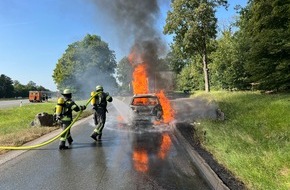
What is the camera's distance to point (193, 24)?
44125 mm

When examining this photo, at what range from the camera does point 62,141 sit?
10.7m

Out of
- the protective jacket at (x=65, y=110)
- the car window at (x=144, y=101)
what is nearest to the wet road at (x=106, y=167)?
the protective jacket at (x=65, y=110)

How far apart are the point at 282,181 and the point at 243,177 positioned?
0.71m

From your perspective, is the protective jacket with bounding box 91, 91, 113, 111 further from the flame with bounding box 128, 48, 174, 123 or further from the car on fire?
the flame with bounding box 128, 48, 174, 123

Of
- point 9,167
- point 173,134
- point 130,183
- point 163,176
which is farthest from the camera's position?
point 173,134

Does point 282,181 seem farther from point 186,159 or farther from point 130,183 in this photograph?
point 186,159

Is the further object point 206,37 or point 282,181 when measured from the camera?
point 206,37

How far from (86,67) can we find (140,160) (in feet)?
202

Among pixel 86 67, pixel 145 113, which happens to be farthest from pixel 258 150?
pixel 86 67

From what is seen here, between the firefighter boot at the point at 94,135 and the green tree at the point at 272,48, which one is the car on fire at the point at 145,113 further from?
the green tree at the point at 272,48

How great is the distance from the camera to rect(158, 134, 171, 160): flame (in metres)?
9.33

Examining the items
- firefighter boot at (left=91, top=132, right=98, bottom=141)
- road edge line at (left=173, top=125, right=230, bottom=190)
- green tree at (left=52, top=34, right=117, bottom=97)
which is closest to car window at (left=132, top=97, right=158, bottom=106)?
firefighter boot at (left=91, top=132, right=98, bottom=141)

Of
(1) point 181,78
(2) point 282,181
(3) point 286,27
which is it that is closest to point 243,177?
(2) point 282,181

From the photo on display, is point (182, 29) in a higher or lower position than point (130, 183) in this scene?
higher
